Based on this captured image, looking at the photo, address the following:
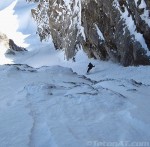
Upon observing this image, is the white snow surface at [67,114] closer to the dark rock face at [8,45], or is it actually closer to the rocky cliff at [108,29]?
the rocky cliff at [108,29]

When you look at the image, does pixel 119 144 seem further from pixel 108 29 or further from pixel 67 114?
pixel 108 29

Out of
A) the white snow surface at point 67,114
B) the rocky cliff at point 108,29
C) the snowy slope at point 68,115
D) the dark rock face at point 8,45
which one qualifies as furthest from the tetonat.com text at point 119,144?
the dark rock face at point 8,45

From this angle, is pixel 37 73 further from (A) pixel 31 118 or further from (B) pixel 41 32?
(B) pixel 41 32

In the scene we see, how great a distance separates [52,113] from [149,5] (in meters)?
17.1

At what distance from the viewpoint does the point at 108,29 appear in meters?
27.0

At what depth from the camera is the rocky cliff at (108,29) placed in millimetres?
24141

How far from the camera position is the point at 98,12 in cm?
2772

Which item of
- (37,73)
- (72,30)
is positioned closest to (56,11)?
(72,30)

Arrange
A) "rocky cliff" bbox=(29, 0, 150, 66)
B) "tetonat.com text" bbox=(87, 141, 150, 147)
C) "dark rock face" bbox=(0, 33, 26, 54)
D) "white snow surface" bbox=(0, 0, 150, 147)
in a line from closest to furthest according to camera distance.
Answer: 1. "tetonat.com text" bbox=(87, 141, 150, 147)
2. "white snow surface" bbox=(0, 0, 150, 147)
3. "rocky cliff" bbox=(29, 0, 150, 66)
4. "dark rock face" bbox=(0, 33, 26, 54)

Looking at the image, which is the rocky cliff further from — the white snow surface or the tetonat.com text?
the tetonat.com text

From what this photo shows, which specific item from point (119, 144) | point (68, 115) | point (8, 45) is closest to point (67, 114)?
point (68, 115)

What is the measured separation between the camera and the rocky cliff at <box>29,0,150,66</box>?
24.1 meters

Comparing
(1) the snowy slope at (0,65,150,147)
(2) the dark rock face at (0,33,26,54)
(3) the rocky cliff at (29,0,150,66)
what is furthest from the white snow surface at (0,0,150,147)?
(2) the dark rock face at (0,33,26,54)

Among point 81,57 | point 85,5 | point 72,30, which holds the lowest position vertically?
point 81,57
